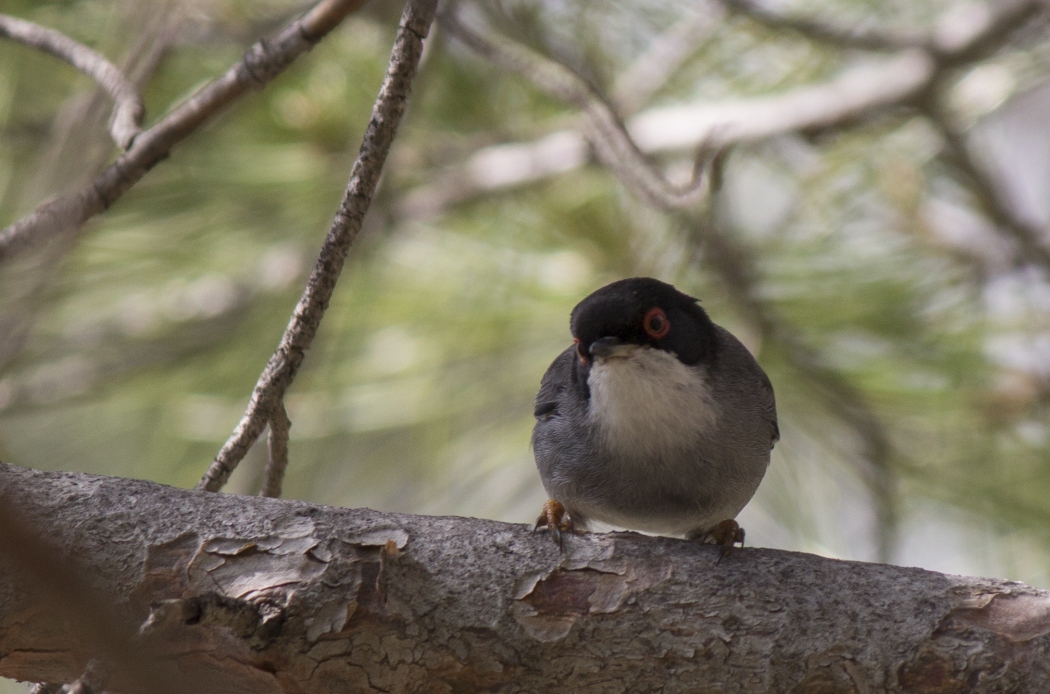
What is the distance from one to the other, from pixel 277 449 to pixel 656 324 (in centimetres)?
129

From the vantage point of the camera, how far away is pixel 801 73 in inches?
200

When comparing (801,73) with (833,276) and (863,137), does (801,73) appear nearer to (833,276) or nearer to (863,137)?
(863,137)

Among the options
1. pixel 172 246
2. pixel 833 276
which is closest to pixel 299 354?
pixel 172 246

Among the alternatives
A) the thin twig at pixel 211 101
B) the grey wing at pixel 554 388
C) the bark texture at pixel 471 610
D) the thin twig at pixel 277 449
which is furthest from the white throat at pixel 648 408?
the thin twig at pixel 211 101

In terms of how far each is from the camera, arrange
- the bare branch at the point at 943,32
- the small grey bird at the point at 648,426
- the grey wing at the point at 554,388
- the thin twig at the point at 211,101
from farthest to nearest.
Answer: the bare branch at the point at 943,32 → the grey wing at the point at 554,388 → the small grey bird at the point at 648,426 → the thin twig at the point at 211,101

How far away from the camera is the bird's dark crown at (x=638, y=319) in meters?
3.25

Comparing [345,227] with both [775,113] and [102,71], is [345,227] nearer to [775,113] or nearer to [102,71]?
[102,71]

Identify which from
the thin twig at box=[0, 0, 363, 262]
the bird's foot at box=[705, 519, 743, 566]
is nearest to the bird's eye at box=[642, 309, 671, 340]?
the bird's foot at box=[705, 519, 743, 566]

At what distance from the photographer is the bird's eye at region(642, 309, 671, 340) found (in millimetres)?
3277

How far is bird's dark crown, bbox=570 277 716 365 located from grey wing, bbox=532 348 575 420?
1.00 ft

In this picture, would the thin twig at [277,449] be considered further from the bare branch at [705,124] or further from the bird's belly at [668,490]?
the bare branch at [705,124]

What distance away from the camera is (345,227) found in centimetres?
256

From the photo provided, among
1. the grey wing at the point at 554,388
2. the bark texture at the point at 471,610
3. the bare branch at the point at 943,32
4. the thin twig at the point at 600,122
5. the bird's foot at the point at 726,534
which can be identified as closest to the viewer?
the bark texture at the point at 471,610

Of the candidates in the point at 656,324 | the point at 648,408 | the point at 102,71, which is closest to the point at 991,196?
the point at 656,324
